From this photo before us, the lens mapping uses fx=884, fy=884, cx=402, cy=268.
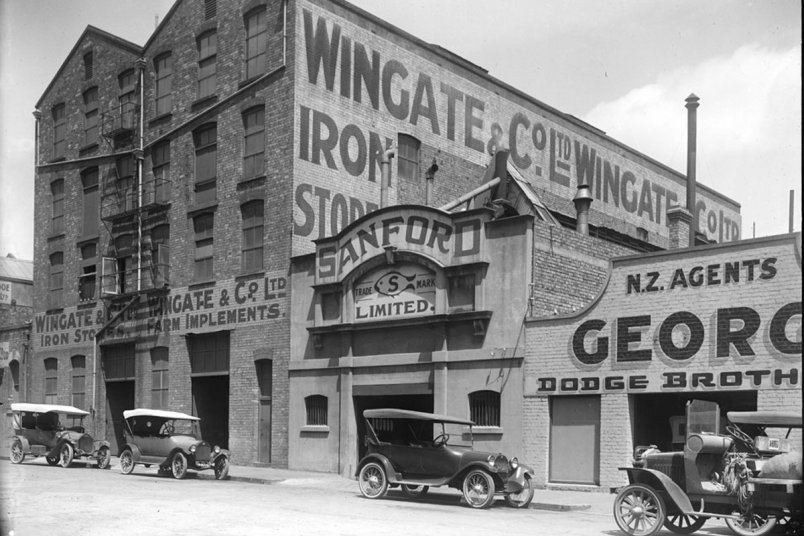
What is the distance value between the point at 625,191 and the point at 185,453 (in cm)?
2683

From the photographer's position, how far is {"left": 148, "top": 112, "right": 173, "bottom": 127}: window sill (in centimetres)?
3341

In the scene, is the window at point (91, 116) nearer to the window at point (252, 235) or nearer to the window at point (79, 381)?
the window at point (79, 381)

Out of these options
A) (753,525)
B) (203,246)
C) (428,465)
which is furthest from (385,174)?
(753,525)

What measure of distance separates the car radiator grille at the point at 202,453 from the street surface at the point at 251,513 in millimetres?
1696

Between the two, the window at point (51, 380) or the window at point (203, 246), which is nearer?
the window at point (203, 246)

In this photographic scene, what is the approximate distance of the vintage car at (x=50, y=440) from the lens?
27609mm

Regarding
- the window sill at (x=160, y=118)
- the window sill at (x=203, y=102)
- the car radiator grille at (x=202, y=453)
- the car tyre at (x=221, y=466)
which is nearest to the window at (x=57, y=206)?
the window sill at (x=160, y=118)

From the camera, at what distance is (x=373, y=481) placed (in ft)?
61.6

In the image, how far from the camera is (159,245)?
3328 centimetres

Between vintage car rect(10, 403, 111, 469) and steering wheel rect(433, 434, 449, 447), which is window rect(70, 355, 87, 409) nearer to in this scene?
vintage car rect(10, 403, 111, 469)

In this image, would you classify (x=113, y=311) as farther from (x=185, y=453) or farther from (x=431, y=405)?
(x=431, y=405)

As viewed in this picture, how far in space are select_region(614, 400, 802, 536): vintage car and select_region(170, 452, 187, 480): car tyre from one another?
44.0ft

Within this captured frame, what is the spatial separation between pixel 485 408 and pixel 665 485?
32.4 ft

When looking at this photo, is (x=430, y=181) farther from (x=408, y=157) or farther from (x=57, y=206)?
(x=57, y=206)
